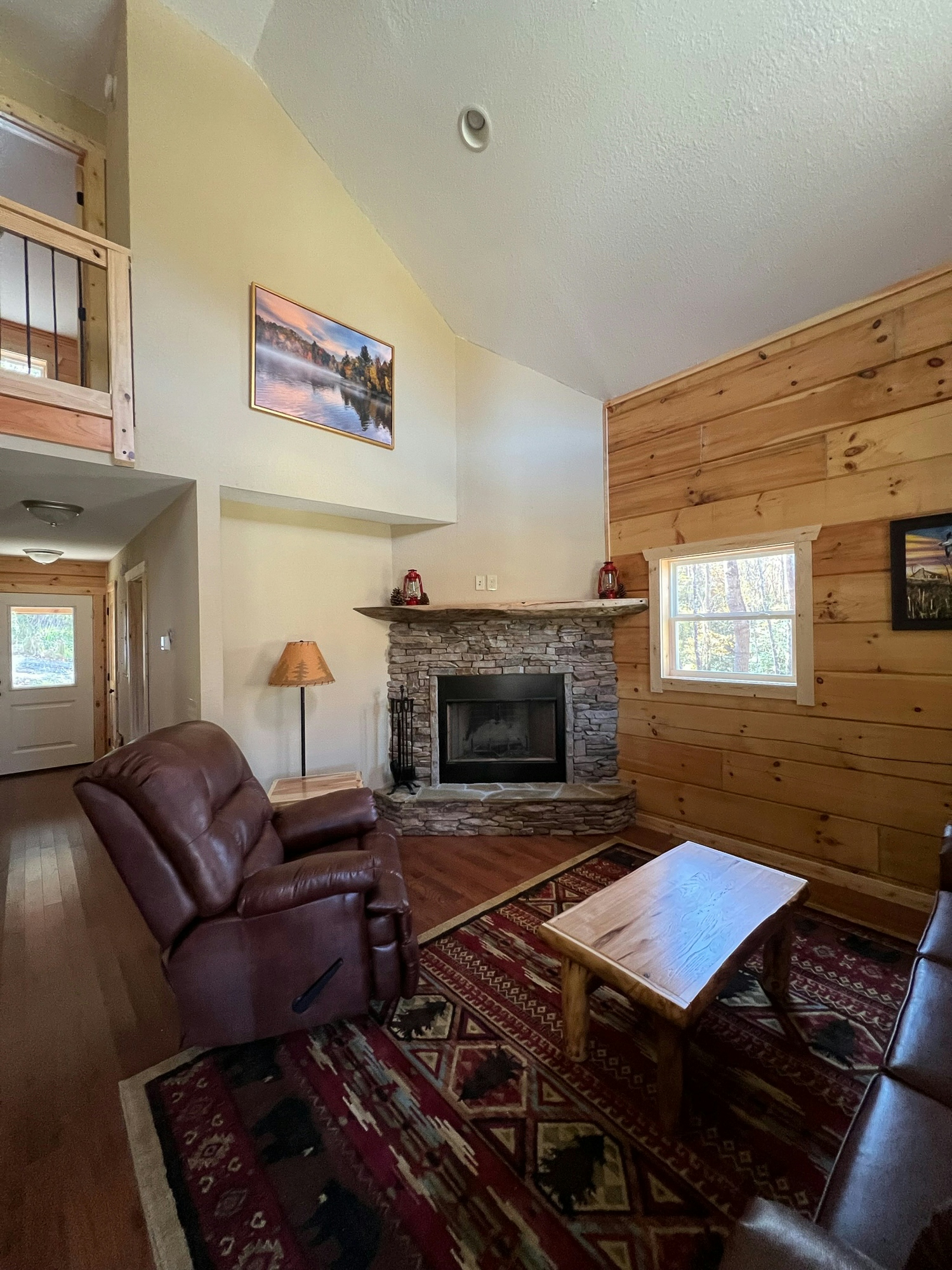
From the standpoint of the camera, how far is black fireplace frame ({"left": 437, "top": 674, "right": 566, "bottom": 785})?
12.2ft

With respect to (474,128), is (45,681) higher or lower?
lower

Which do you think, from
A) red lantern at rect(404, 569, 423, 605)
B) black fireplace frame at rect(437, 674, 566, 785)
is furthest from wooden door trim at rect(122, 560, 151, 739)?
black fireplace frame at rect(437, 674, 566, 785)

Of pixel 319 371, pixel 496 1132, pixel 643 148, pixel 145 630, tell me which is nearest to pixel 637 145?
pixel 643 148

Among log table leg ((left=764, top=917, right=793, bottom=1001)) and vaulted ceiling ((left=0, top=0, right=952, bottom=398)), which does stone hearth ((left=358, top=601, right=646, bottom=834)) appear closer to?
log table leg ((left=764, top=917, right=793, bottom=1001))

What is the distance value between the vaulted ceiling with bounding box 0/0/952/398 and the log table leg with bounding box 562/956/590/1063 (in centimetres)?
325

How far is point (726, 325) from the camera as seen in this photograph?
2.85 meters

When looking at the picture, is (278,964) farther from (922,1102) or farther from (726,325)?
(726,325)

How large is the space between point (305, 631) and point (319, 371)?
1735 millimetres

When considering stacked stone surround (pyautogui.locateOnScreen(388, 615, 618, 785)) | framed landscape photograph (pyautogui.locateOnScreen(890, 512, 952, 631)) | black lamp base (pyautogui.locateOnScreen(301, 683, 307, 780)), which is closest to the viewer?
framed landscape photograph (pyautogui.locateOnScreen(890, 512, 952, 631))

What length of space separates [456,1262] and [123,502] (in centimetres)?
377

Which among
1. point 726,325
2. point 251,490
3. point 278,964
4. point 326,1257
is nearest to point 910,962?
point 326,1257

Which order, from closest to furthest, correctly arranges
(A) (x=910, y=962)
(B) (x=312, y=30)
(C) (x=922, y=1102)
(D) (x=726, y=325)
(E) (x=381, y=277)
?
(C) (x=922, y=1102) → (A) (x=910, y=962) → (B) (x=312, y=30) → (D) (x=726, y=325) → (E) (x=381, y=277)

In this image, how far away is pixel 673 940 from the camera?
5.01 feet

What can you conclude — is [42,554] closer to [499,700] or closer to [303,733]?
[303,733]
